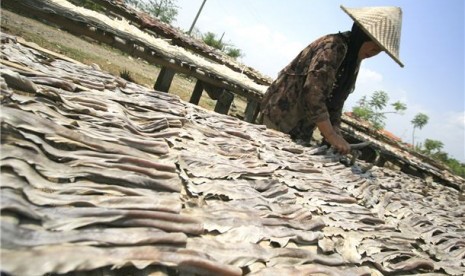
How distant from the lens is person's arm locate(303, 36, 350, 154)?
405cm

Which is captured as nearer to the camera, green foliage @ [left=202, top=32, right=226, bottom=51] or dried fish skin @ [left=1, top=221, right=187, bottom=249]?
dried fish skin @ [left=1, top=221, right=187, bottom=249]

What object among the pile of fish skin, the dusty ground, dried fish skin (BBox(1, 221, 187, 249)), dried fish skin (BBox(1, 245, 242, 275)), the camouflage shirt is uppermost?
the camouflage shirt

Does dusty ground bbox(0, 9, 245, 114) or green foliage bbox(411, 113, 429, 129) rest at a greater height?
green foliage bbox(411, 113, 429, 129)

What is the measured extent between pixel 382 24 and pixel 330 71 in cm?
86

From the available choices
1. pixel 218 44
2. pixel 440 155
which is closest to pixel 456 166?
pixel 440 155

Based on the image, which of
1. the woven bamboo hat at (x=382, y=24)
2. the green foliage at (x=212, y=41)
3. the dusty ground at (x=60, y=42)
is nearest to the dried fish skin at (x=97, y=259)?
the woven bamboo hat at (x=382, y=24)

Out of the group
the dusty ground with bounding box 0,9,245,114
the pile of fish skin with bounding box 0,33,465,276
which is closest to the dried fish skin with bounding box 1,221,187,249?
the pile of fish skin with bounding box 0,33,465,276

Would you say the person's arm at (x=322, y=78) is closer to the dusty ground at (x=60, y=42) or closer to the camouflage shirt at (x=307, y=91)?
the camouflage shirt at (x=307, y=91)

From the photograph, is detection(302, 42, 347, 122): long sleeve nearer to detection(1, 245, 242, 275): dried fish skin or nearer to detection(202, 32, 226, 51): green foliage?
detection(1, 245, 242, 275): dried fish skin

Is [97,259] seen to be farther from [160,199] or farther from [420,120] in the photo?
[420,120]

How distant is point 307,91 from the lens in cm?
419

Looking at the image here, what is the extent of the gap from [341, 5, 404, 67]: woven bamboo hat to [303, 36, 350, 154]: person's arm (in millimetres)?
373

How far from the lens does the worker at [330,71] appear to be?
13.3 ft

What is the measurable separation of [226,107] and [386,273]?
→ 6.28 m
